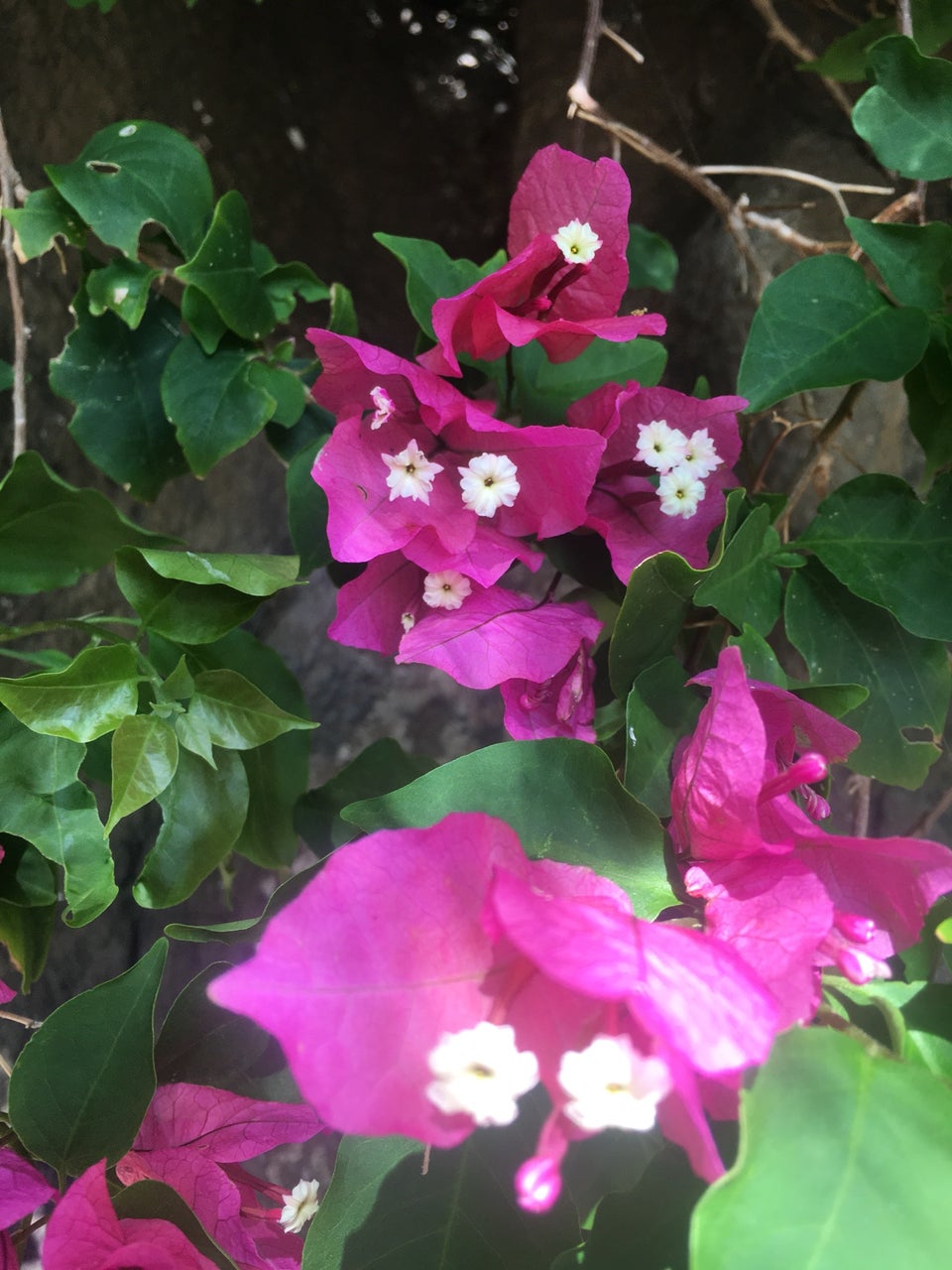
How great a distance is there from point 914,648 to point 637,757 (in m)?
0.25

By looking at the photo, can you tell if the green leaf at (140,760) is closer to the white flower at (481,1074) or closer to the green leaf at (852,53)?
the white flower at (481,1074)

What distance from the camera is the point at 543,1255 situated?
469 millimetres

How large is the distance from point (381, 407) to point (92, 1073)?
1.44 ft

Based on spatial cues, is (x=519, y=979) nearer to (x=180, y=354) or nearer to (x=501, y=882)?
(x=501, y=882)

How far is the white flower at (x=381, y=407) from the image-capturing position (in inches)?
22.0

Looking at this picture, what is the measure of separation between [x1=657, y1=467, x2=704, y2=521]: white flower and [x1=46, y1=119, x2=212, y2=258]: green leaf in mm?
439

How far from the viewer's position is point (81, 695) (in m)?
0.57

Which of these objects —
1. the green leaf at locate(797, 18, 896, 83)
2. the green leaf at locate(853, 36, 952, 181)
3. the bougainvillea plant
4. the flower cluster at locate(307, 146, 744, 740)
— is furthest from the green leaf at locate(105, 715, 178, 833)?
the green leaf at locate(797, 18, 896, 83)

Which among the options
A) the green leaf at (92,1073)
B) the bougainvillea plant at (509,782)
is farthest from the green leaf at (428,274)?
the green leaf at (92,1073)

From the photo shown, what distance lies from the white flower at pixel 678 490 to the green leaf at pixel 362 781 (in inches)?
12.6

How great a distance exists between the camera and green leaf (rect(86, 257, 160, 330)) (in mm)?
717

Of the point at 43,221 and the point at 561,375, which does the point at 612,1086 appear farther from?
the point at 43,221


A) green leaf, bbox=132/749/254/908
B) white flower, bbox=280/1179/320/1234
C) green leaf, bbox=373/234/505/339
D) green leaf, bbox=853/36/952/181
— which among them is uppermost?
green leaf, bbox=853/36/952/181

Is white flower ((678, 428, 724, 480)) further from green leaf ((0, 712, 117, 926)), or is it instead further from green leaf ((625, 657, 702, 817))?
green leaf ((0, 712, 117, 926))
